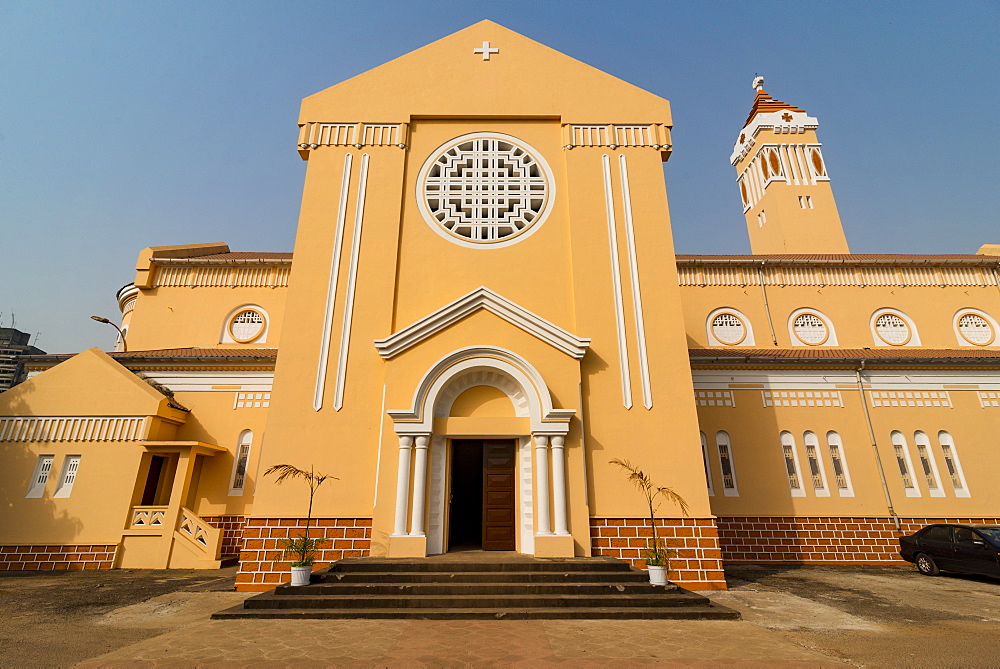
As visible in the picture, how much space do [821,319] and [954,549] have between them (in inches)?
308

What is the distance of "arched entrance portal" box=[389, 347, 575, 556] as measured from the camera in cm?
966

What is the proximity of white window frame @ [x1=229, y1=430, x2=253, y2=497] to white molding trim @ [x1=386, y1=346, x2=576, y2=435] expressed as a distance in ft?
22.2

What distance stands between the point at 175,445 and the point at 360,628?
28.8 feet

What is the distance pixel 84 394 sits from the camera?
1320 cm

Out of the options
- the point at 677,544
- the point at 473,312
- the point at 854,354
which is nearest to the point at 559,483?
the point at 677,544

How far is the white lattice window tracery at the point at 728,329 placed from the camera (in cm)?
1708

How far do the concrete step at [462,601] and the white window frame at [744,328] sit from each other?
1074cm

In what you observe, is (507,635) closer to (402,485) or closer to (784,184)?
(402,485)

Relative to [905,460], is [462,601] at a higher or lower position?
lower

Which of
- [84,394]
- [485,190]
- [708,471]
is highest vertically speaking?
[485,190]

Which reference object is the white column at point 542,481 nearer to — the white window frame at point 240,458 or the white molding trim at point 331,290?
the white molding trim at point 331,290

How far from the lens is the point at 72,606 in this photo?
8.55 m

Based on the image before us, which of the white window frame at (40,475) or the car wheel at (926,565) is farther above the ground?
the white window frame at (40,475)

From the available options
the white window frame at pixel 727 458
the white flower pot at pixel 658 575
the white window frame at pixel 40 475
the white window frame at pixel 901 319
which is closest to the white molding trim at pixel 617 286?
the white flower pot at pixel 658 575
